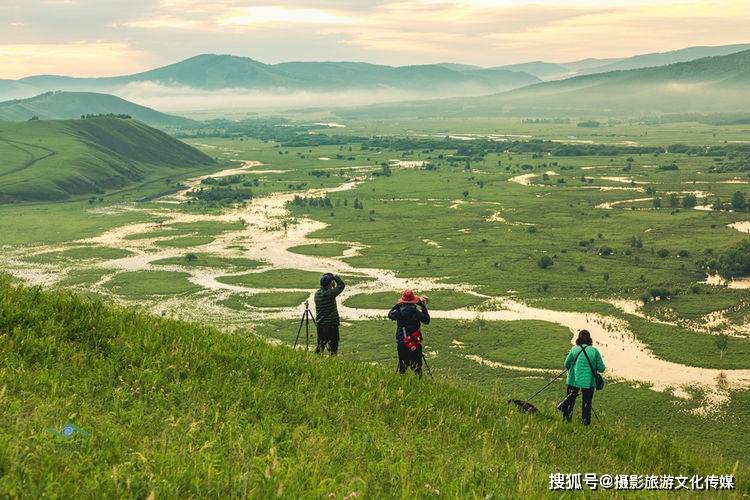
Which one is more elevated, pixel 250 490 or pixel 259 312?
pixel 250 490

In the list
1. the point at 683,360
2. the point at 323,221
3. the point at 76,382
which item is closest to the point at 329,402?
the point at 76,382

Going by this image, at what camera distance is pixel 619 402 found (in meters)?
42.8

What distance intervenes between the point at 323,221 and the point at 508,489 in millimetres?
105086

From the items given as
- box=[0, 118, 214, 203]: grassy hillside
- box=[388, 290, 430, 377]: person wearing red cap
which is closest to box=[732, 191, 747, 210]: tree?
box=[388, 290, 430, 377]: person wearing red cap

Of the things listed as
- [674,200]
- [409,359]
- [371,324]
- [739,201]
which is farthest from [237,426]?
[739,201]

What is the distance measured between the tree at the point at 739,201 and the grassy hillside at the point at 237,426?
113m

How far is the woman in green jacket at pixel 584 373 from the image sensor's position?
16.4 metres

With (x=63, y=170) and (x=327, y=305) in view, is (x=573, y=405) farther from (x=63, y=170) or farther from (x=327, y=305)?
(x=63, y=170)

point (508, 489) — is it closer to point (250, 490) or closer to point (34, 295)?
point (250, 490)

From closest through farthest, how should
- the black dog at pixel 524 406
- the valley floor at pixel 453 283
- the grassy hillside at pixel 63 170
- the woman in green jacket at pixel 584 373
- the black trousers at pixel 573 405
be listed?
the black dog at pixel 524 406 → the woman in green jacket at pixel 584 373 → the black trousers at pixel 573 405 → the valley floor at pixel 453 283 → the grassy hillside at pixel 63 170

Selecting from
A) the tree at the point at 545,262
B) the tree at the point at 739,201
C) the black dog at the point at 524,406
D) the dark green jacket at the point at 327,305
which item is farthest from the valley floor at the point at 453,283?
the tree at the point at 739,201

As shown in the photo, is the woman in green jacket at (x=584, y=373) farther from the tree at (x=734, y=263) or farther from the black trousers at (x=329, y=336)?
the tree at (x=734, y=263)

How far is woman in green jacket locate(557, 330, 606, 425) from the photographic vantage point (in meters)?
16.4

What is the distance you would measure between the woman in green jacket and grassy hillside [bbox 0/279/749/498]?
851 millimetres
